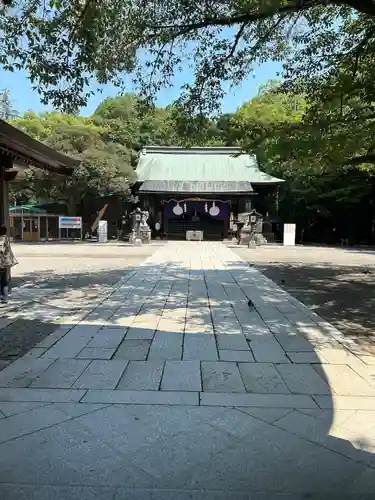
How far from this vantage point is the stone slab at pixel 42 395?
3619mm

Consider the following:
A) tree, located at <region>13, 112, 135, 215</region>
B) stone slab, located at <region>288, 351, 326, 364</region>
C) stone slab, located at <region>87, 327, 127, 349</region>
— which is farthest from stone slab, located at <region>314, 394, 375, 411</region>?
tree, located at <region>13, 112, 135, 215</region>

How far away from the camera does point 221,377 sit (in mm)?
4207

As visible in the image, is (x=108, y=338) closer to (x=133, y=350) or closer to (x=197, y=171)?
(x=133, y=350)

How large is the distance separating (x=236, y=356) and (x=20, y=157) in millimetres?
5996

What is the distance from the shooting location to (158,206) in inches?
1258

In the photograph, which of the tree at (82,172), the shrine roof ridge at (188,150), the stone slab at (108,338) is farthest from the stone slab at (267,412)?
the shrine roof ridge at (188,150)

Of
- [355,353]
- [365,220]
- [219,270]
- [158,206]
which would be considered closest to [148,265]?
[219,270]

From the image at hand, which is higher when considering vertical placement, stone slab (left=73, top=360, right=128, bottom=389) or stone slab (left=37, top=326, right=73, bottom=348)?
stone slab (left=73, top=360, right=128, bottom=389)

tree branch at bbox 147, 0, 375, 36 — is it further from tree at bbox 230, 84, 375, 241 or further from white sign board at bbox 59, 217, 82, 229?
white sign board at bbox 59, 217, 82, 229

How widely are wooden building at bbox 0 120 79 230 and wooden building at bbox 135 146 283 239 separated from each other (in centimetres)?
2046

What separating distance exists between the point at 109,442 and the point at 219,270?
10574 mm

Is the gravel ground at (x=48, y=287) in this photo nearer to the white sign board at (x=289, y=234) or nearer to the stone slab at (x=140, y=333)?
the stone slab at (x=140, y=333)

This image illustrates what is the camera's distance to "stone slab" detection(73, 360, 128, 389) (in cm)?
395

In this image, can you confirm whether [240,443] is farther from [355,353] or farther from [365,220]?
[365,220]
